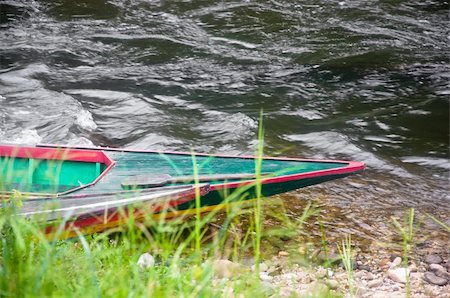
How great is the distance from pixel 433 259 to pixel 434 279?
299 mm

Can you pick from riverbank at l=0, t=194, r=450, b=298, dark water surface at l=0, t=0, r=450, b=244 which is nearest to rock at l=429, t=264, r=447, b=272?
riverbank at l=0, t=194, r=450, b=298

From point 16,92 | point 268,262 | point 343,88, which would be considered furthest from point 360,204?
point 16,92

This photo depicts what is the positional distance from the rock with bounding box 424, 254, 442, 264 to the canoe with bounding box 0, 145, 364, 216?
2.62 feet

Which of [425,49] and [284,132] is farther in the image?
[425,49]

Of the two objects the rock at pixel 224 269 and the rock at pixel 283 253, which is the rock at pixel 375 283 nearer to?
the rock at pixel 283 253

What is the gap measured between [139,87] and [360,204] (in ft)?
12.8

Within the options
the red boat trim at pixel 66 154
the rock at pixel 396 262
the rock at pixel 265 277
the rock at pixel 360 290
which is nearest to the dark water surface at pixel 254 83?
the rock at pixel 396 262

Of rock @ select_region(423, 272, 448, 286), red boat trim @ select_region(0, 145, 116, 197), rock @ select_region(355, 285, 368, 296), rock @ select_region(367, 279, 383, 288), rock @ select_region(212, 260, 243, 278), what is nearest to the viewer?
rock @ select_region(212, 260, 243, 278)

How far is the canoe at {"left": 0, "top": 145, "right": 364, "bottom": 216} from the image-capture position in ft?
15.2

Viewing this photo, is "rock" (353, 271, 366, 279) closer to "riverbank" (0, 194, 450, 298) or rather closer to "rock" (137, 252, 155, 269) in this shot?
"riverbank" (0, 194, 450, 298)

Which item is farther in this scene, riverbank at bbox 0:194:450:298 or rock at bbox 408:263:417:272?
rock at bbox 408:263:417:272

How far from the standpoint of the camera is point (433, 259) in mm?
4633

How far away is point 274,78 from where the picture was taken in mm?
8766

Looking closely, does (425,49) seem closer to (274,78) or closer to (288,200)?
(274,78)
